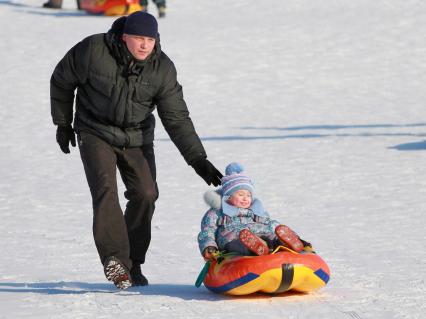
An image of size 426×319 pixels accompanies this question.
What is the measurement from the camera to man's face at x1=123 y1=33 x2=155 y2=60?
652 cm

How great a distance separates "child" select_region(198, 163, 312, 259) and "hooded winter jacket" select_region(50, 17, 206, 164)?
261mm

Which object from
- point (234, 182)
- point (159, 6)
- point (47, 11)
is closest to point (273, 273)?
point (234, 182)

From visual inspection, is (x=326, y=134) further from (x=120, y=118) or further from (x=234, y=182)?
(x=120, y=118)

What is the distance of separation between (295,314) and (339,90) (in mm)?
13931

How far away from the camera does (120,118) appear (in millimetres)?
6652

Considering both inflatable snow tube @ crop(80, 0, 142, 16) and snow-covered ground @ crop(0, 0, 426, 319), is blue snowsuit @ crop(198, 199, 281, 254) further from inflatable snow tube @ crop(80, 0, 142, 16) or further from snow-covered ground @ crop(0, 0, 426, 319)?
inflatable snow tube @ crop(80, 0, 142, 16)

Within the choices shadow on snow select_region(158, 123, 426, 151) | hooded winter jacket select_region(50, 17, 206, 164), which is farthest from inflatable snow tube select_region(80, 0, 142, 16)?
hooded winter jacket select_region(50, 17, 206, 164)

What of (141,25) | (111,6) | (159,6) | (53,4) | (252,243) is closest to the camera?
(252,243)

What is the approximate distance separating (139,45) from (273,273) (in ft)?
4.66

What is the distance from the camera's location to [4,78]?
68.5 ft

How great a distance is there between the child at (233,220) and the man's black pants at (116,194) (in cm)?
38

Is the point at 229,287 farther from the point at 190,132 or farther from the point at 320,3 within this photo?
the point at 320,3

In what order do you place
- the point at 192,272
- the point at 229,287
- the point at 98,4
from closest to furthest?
the point at 229,287, the point at 192,272, the point at 98,4

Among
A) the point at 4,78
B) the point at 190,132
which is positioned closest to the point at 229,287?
the point at 190,132
